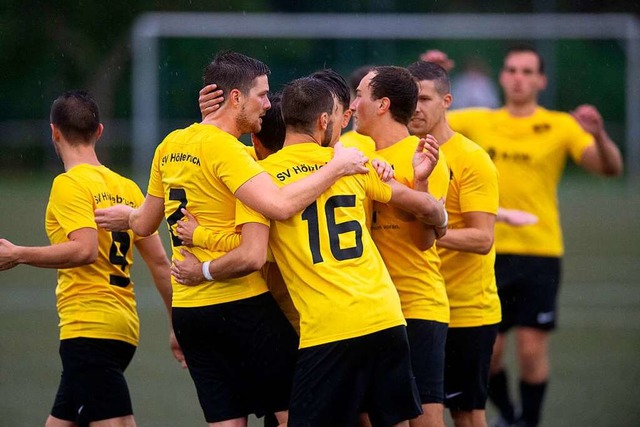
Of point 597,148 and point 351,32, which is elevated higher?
point 351,32

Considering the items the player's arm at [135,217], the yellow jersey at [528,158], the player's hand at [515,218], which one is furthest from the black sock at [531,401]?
the player's arm at [135,217]

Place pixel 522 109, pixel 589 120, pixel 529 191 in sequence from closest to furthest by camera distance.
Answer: pixel 589 120 < pixel 529 191 < pixel 522 109

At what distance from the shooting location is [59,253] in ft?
18.8

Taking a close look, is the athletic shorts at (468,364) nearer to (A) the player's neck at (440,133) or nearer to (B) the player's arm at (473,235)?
(B) the player's arm at (473,235)

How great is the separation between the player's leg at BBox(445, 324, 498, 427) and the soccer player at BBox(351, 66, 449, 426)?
0.63m

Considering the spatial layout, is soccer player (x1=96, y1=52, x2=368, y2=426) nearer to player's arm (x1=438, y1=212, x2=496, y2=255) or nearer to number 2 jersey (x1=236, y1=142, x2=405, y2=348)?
number 2 jersey (x1=236, y1=142, x2=405, y2=348)

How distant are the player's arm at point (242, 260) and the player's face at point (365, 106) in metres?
0.93

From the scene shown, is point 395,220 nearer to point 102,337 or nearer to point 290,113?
point 290,113

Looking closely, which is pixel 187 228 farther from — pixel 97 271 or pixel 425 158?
pixel 425 158

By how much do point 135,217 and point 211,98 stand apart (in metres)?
0.69

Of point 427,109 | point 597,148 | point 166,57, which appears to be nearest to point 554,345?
point 597,148

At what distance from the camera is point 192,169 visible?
531 centimetres

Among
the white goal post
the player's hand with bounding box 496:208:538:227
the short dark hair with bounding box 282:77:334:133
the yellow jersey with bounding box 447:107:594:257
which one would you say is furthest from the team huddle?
the white goal post

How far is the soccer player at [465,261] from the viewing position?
635 cm
